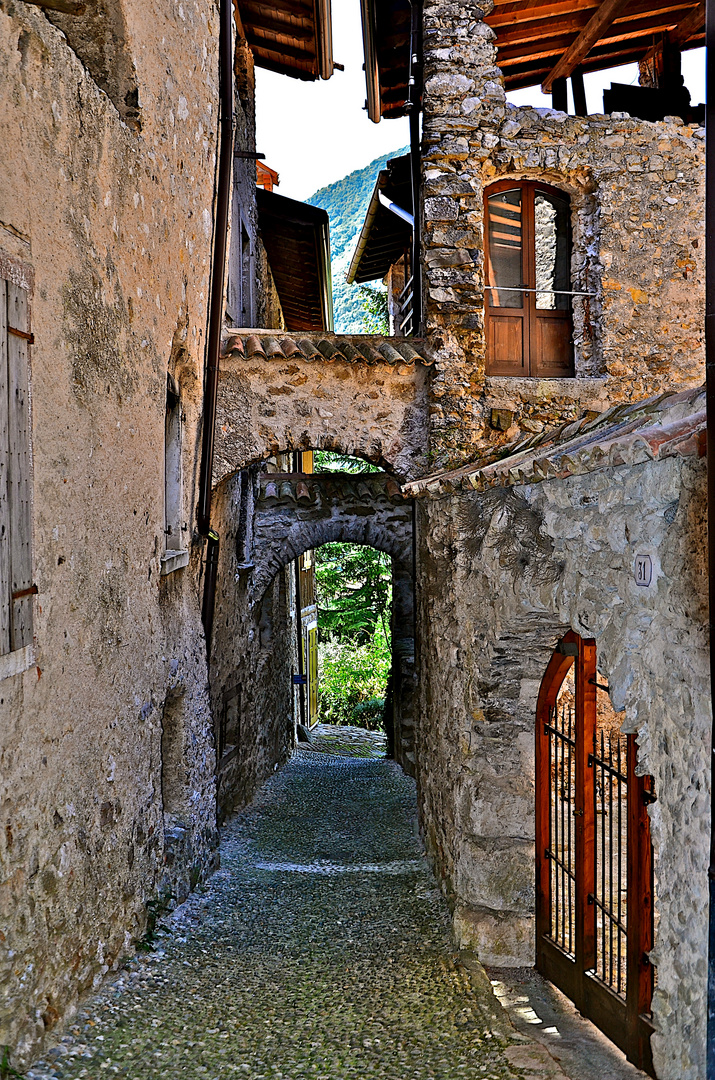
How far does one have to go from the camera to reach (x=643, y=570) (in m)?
2.93

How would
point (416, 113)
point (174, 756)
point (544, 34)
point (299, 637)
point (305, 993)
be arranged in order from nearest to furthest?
1. point (305, 993)
2. point (174, 756)
3. point (416, 113)
4. point (544, 34)
5. point (299, 637)

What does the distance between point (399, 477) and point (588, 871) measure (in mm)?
3820

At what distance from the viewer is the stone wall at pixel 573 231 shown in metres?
7.25

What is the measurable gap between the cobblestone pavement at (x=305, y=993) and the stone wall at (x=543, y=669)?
1.50 ft

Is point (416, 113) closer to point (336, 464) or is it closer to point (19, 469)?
point (19, 469)

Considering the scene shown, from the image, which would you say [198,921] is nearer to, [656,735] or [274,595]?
[656,735]

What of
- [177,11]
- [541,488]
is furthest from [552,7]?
[541,488]

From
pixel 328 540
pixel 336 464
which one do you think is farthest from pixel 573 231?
pixel 336 464

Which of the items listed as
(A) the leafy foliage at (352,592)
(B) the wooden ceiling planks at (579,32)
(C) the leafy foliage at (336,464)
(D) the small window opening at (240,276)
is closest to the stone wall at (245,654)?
(D) the small window opening at (240,276)

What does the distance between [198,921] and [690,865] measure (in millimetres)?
3851

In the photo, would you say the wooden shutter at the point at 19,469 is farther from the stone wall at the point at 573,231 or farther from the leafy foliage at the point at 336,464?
the leafy foliage at the point at 336,464

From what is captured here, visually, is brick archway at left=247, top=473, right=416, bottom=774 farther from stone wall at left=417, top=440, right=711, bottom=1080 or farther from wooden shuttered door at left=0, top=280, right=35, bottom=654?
wooden shuttered door at left=0, top=280, right=35, bottom=654

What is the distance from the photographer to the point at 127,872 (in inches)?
182

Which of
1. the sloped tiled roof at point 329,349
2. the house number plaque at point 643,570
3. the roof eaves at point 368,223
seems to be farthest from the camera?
the roof eaves at point 368,223
